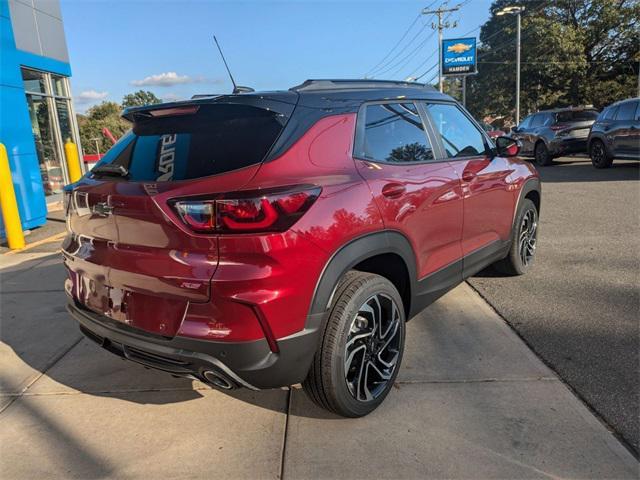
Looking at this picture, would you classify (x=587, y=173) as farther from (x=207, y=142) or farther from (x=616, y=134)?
(x=207, y=142)

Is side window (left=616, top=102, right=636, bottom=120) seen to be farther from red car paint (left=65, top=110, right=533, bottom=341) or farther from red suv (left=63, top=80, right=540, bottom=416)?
red car paint (left=65, top=110, right=533, bottom=341)

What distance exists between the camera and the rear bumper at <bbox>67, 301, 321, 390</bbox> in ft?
7.11

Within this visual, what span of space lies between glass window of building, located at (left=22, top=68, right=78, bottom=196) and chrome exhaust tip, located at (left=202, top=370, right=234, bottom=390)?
9.88 meters

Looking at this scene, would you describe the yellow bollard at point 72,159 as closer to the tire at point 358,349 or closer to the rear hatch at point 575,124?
the tire at point 358,349

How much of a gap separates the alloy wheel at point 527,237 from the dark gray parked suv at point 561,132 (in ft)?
35.4

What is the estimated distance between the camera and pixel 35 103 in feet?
34.1

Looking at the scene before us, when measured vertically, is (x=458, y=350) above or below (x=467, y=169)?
below

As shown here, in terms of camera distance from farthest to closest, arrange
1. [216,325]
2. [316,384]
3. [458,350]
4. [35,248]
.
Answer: [35,248] → [458,350] → [316,384] → [216,325]

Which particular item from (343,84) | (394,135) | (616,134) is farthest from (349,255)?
(616,134)

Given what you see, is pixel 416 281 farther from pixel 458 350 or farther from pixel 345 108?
pixel 345 108

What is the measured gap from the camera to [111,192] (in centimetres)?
245

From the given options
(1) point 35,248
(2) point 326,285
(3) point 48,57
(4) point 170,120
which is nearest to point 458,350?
(2) point 326,285

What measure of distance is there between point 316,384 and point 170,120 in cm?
156

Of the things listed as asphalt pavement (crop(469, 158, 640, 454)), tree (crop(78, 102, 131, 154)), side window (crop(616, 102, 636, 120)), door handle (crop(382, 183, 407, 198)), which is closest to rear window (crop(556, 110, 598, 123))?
side window (crop(616, 102, 636, 120))
